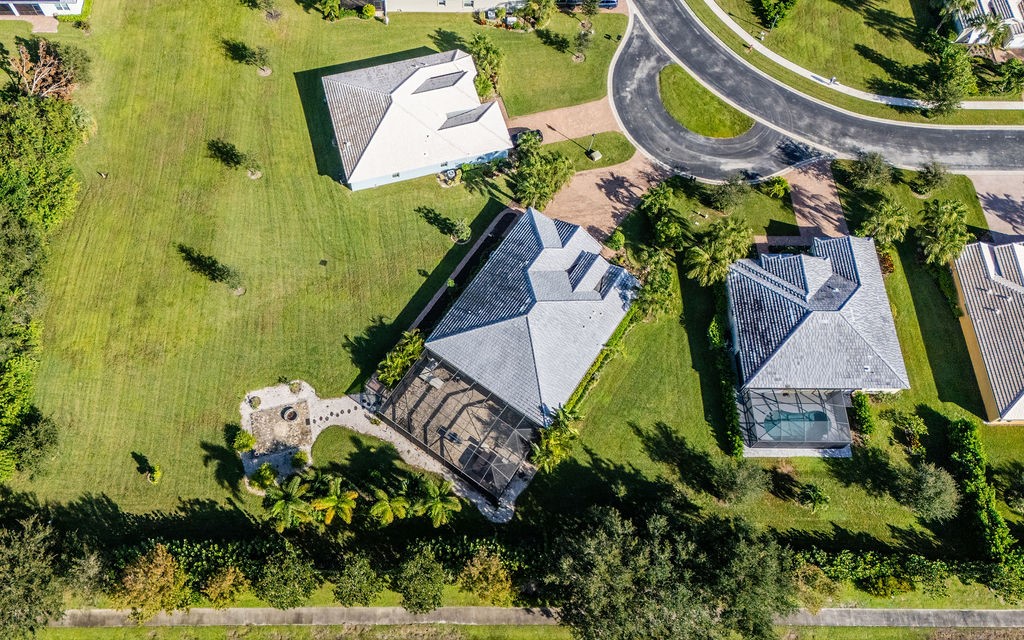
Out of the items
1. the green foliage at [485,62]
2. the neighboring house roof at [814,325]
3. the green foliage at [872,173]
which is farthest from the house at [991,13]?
the green foliage at [485,62]

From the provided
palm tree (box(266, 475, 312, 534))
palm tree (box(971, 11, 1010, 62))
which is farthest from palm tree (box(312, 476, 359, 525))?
palm tree (box(971, 11, 1010, 62))

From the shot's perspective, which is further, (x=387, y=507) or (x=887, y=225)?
(x=887, y=225)

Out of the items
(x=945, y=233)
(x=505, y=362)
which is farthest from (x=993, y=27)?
(x=505, y=362)

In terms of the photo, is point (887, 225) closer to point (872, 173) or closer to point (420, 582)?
point (872, 173)

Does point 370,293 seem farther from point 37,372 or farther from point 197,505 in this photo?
point 37,372

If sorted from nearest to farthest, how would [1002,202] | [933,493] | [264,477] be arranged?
[264,477] < [933,493] < [1002,202]

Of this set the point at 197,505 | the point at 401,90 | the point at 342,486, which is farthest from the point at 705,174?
the point at 197,505
